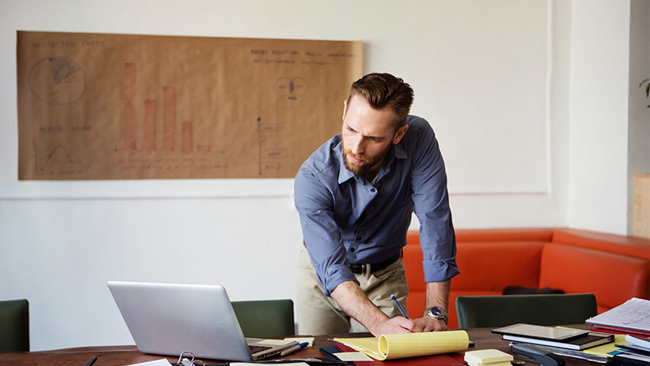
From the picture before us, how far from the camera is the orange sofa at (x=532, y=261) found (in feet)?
10.7

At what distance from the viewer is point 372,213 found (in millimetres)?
2270

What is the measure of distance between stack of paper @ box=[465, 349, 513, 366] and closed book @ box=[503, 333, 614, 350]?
8.1 inches

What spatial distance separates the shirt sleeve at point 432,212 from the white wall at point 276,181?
180cm

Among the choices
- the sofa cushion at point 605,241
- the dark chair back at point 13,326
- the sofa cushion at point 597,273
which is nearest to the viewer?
the dark chair back at point 13,326

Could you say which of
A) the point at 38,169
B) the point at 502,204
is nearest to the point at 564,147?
the point at 502,204

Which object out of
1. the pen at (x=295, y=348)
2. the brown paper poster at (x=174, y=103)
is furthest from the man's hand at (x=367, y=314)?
the brown paper poster at (x=174, y=103)

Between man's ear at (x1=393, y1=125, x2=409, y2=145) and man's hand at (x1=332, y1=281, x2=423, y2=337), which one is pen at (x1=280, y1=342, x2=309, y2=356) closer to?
man's hand at (x1=332, y1=281, x2=423, y2=337)

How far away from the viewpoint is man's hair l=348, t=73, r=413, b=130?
6.33 feet

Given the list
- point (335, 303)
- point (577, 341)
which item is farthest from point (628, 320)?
point (335, 303)

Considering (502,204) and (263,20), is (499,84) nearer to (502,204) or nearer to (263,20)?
(502,204)

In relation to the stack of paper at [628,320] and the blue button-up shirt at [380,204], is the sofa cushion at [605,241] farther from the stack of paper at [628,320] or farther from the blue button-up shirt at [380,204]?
the blue button-up shirt at [380,204]

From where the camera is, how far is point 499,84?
416 centimetres

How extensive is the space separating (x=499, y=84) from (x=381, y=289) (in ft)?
7.67

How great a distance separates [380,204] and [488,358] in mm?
878
